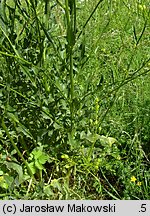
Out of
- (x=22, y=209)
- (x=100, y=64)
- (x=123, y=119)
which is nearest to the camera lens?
(x=22, y=209)

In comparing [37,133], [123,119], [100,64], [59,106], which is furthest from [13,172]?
[100,64]

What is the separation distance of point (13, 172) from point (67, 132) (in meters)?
0.28

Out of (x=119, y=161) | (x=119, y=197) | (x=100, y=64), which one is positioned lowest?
(x=119, y=197)

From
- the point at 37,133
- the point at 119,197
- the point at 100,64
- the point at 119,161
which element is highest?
the point at 100,64

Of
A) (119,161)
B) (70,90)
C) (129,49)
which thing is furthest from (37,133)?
(129,49)

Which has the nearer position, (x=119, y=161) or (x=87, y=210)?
(x=87, y=210)

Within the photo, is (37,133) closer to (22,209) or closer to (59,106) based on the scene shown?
(59,106)

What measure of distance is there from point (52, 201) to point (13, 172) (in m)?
0.27

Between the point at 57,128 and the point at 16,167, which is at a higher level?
the point at 57,128

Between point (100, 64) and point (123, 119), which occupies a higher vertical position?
point (100, 64)

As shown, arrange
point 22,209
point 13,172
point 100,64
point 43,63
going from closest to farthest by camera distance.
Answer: point 22,209 → point 43,63 → point 13,172 → point 100,64

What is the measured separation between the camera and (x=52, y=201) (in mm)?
1533

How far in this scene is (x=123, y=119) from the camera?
2.06 m

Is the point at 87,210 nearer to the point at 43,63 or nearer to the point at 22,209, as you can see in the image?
the point at 22,209
